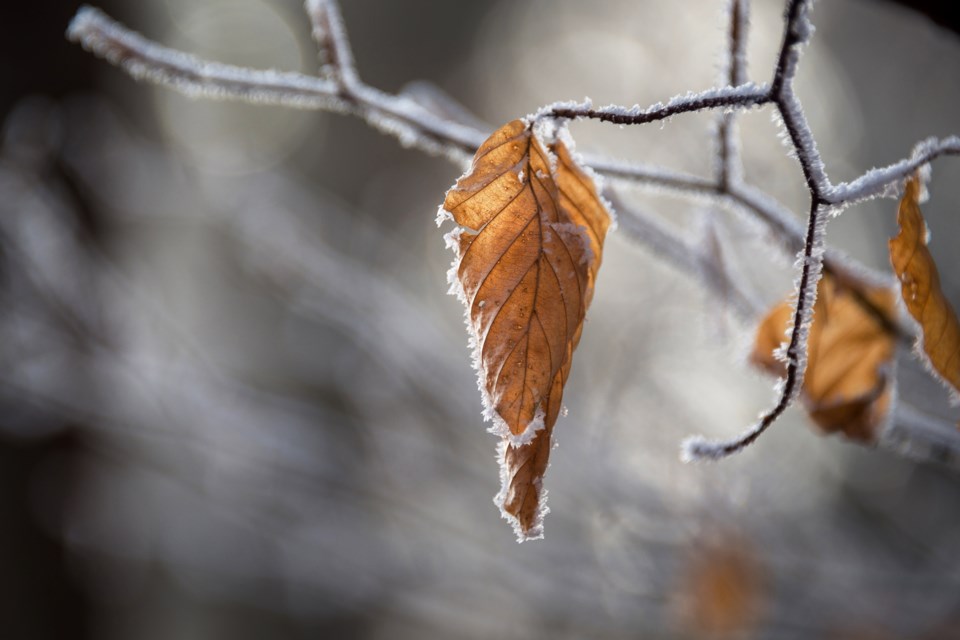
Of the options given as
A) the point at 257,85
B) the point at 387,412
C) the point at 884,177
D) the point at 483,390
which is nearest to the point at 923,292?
the point at 884,177

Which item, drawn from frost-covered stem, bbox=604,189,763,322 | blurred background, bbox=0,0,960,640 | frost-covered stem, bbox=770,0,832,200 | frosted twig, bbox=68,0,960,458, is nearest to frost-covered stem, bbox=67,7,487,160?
frosted twig, bbox=68,0,960,458

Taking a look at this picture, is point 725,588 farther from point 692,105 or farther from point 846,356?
point 692,105

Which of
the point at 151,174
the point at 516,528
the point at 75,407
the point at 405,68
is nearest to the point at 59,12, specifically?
the point at 151,174

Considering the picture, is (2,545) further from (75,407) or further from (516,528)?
(516,528)

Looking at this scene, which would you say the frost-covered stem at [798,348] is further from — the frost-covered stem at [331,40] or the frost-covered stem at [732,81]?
the frost-covered stem at [331,40]

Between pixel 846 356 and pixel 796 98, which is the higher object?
pixel 846 356
